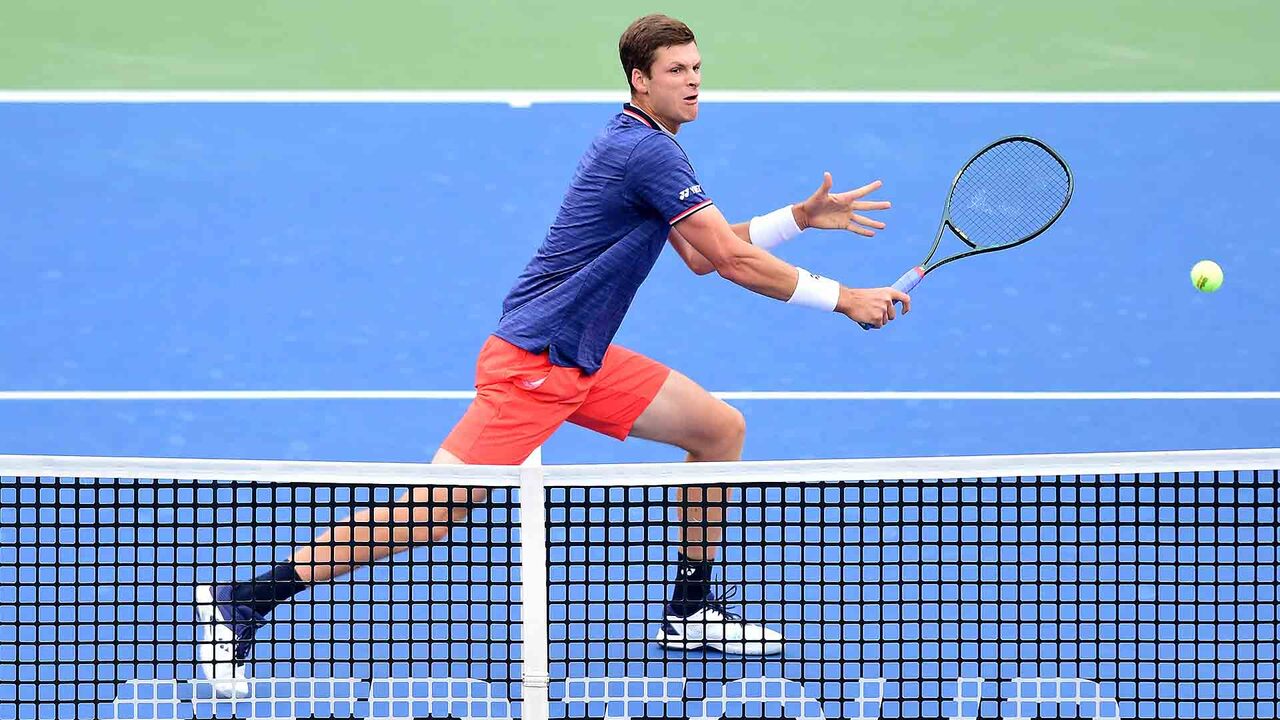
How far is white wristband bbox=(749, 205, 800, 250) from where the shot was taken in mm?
5074

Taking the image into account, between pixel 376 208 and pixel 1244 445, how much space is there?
3917 mm

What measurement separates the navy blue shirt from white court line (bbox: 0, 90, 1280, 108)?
4381 millimetres

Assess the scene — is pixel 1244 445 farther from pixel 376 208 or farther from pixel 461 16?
pixel 461 16

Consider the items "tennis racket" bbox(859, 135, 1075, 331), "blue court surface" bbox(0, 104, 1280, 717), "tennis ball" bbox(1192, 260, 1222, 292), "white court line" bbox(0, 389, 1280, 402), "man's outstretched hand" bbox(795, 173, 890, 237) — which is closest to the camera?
"man's outstretched hand" bbox(795, 173, 890, 237)

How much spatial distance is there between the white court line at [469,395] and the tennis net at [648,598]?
2.58ft

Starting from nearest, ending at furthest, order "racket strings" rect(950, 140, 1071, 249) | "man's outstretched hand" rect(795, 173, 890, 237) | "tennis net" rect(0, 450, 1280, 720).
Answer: "tennis net" rect(0, 450, 1280, 720)
"man's outstretched hand" rect(795, 173, 890, 237)
"racket strings" rect(950, 140, 1071, 249)

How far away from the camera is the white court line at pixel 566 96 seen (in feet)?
29.5

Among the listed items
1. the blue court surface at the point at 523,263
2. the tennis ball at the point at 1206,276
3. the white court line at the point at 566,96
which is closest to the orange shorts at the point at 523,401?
the blue court surface at the point at 523,263

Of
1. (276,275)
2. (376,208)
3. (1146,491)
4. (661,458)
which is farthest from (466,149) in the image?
(1146,491)

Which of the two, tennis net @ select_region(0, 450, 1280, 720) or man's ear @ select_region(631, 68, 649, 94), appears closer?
tennis net @ select_region(0, 450, 1280, 720)

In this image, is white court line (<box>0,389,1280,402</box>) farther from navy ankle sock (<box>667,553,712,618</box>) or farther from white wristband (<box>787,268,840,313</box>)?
navy ankle sock (<box>667,553,712,618</box>)

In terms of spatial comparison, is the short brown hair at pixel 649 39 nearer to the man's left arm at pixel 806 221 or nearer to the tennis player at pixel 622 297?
the tennis player at pixel 622 297

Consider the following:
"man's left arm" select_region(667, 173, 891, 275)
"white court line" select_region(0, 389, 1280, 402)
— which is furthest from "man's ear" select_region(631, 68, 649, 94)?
"white court line" select_region(0, 389, 1280, 402)

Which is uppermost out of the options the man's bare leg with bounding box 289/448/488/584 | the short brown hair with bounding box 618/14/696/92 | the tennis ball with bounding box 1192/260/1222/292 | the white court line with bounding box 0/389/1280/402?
the tennis ball with bounding box 1192/260/1222/292
